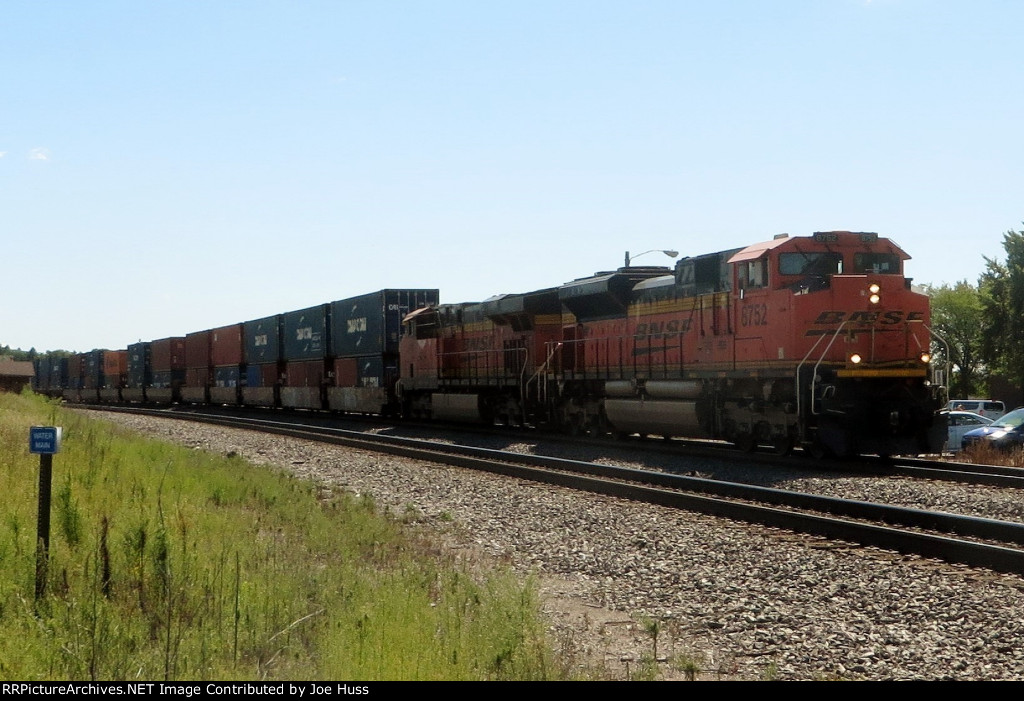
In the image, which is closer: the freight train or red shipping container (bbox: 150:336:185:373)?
the freight train

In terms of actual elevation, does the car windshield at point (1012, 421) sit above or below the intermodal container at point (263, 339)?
below

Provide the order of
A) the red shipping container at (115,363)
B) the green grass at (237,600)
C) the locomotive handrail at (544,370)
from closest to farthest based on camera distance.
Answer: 1. the green grass at (237,600)
2. the locomotive handrail at (544,370)
3. the red shipping container at (115,363)

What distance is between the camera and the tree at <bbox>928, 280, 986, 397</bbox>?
75.8 meters

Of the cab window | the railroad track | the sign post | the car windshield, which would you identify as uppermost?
the cab window

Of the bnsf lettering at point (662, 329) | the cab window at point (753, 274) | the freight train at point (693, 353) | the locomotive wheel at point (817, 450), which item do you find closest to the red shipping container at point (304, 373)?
the freight train at point (693, 353)

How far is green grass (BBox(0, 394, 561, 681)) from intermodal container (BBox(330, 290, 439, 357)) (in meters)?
23.2

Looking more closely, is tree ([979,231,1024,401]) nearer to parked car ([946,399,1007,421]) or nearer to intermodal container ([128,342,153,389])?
parked car ([946,399,1007,421])

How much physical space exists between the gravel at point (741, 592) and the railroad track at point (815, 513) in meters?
0.19

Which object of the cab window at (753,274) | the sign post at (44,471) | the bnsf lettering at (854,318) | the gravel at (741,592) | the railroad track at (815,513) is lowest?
the gravel at (741,592)

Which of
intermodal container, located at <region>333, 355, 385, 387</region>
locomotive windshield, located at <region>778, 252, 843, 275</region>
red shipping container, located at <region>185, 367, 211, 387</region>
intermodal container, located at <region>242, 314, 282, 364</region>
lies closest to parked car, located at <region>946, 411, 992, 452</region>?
locomotive windshield, located at <region>778, 252, 843, 275</region>

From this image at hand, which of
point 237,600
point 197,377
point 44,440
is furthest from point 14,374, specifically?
point 237,600

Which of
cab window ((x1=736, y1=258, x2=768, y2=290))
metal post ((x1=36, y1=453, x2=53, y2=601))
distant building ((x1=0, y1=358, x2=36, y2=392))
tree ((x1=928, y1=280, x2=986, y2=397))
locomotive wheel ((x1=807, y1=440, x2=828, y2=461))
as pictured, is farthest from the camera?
tree ((x1=928, y1=280, x2=986, y2=397))

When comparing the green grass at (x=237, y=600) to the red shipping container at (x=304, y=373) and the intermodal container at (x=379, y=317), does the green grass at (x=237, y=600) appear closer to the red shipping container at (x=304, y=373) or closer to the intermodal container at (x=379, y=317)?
the intermodal container at (x=379, y=317)

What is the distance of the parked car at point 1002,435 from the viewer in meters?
20.7
